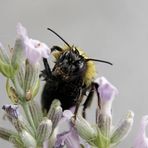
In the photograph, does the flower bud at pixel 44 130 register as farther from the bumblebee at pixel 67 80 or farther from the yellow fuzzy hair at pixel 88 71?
the yellow fuzzy hair at pixel 88 71

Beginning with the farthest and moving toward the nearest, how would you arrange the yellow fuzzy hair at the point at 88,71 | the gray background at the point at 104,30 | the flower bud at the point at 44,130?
the gray background at the point at 104,30 < the yellow fuzzy hair at the point at 88,71 < the flower bud at the point at 44,130

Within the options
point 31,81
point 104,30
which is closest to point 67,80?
point 31,81

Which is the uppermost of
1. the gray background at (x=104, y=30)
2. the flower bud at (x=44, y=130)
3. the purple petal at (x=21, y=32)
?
the gray background at (x=104, y=30)

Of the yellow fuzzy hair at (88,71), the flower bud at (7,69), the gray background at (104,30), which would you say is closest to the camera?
the flower bud at (7,69)

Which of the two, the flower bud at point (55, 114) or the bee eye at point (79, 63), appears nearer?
the flower bud at point (55, 114)

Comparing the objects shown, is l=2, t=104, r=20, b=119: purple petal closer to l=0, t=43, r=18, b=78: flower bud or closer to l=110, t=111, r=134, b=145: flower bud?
l=0, t=43, r=18, b=78: flower bud

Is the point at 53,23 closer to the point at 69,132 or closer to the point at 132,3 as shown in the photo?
the point at 132,3

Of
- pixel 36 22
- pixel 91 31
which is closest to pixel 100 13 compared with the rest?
pixel 91 31

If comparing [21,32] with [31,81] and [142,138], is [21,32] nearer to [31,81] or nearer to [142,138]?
[31,81]

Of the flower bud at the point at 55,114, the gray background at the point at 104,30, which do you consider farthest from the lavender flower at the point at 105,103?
the gray background at the point at 104,30
